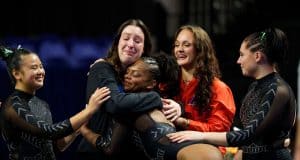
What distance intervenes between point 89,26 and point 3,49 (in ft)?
16.8

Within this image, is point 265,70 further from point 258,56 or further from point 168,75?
point 168,75

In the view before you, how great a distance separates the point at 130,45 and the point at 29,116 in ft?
2.40

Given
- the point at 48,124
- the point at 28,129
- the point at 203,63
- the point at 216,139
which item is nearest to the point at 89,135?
the point at 48,124

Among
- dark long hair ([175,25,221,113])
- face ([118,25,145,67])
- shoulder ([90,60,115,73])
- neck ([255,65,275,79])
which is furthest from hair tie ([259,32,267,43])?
shoulder ([90,60,115,73])

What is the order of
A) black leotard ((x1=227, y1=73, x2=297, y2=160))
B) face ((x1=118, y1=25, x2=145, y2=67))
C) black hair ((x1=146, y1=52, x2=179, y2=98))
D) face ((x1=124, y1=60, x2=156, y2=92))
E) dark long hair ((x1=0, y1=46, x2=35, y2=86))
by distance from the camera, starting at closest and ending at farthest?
black leotard ((x1=227, y1=73, x2=297, y2=160))
face ((x1=124, y1=60, x2=156, y2=92))
dark long hair ((x1=0, y1=46, x2=35, y2=86))
face ((x1=118, y1=25, x2=145, y2=67))
black hair ((x1=146, y1=52, x2=179, y2=98))

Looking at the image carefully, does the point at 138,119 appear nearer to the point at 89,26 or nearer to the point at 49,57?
the point at 49,57

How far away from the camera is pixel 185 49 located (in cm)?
373

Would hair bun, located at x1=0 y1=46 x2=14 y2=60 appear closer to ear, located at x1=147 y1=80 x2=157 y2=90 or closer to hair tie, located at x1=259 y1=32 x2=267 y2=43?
ear, located at x1=147 y1=80 x2=157 y2=90

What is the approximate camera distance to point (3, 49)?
138 inches

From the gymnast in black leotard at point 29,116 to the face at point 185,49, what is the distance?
66cm

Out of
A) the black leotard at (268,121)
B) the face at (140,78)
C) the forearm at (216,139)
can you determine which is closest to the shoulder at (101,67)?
the face at (140,78)

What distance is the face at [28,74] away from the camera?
11.2 feet

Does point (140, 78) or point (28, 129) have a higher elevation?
point (140, 78)

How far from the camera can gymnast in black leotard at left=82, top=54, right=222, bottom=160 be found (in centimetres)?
310
